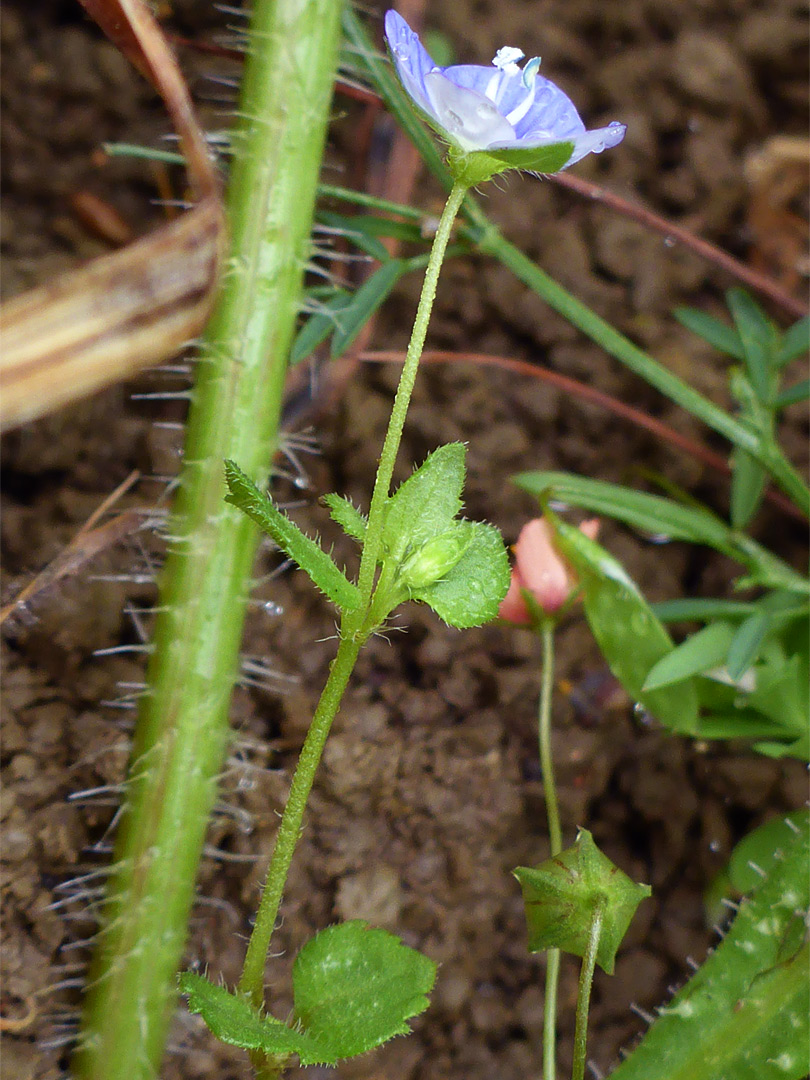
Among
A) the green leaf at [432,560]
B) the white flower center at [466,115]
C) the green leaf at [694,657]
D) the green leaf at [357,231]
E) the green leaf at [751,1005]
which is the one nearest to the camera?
the white flower center at [466,115]

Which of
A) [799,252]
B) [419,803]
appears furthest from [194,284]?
[799,252]

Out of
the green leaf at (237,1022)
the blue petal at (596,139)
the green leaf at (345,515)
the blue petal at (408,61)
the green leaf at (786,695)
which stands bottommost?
the green leaf at (237,1022)

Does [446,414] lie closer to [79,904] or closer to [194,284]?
[194,284]

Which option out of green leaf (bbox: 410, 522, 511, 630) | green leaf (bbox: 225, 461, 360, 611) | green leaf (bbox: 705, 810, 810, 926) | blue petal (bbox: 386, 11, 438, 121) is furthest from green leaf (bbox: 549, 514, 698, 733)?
blue petal (bbox: 386, 11, 438, 121)

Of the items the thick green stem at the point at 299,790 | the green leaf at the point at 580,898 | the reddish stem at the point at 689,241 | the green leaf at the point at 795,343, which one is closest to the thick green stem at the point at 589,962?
the green leaf at the point at 580,898

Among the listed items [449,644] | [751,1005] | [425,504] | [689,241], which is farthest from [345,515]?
[689,241]

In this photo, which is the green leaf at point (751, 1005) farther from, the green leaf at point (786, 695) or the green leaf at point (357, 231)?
the green leaf at point (357, 231)

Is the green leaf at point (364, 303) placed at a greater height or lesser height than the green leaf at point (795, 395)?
greater
